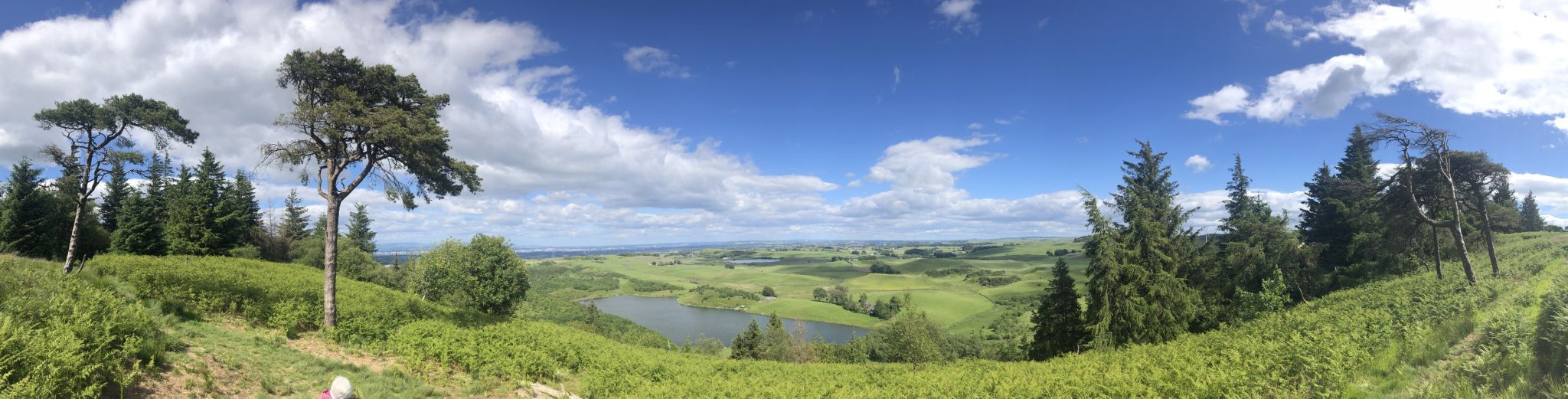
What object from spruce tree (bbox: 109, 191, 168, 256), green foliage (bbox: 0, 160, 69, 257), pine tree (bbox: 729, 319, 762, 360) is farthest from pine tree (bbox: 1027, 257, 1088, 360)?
green foliage (bbox: 0, 160, 69, 257)

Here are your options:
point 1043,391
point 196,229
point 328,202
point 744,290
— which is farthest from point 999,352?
point 744,290

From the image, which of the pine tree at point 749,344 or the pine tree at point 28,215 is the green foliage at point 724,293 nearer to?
the pine tree at point 749,344

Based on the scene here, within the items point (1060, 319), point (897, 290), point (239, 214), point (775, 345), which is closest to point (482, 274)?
point (239, 214)

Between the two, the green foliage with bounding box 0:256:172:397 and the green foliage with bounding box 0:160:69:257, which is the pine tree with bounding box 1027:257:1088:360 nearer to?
the green foliage with bounding box 0:256:172:397

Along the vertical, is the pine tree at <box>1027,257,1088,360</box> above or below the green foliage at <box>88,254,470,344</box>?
below

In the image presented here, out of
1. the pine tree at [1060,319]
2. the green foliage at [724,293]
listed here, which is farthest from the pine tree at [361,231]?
the green foliage at [724,293]

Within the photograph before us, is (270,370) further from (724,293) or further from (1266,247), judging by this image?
(724,293)

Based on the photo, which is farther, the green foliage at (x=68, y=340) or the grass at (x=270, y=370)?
the grass at (x=270, y=370)
